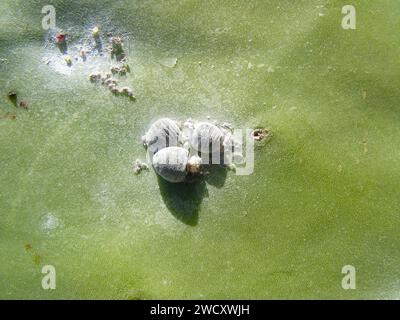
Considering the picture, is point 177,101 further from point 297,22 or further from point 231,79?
A: point 297,22

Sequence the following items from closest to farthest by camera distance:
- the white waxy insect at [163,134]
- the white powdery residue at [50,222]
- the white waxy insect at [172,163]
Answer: the white waxy insect at [172,163], the white waxy insect at [163,134], the white powdery residue at [50,222]

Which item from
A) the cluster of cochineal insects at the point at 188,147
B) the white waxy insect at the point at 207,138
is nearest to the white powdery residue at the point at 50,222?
the cluster of cochineal insects at the point at 188,147

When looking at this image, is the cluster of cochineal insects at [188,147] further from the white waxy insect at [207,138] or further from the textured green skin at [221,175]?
the textured green skin at [221,175]

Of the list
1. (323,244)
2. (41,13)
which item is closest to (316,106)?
(323,244)

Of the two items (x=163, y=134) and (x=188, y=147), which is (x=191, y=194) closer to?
(x=188, y=147)

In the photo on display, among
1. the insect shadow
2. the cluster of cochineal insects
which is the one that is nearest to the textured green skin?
the insect shadow

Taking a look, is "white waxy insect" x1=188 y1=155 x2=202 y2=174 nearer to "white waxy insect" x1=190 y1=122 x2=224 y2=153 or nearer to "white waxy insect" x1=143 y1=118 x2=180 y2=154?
"white waxy insect" x1=190 y1=122 x2=224 y2=153

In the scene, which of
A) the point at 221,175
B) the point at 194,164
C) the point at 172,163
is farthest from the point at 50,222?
the point at 221,175
